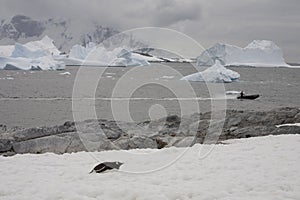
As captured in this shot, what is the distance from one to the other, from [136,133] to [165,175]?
29.4 feet

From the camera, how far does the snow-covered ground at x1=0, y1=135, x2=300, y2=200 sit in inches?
295

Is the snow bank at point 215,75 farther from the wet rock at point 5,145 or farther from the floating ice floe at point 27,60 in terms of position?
the wet rock at point 5,145

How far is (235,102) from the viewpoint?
45.1 meters

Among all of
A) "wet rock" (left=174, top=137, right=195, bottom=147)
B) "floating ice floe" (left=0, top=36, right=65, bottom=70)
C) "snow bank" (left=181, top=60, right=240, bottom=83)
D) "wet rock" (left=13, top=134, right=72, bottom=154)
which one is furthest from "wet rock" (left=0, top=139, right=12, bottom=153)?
"floating ice floe" (left=0, top=36, right=65, bottom=70)

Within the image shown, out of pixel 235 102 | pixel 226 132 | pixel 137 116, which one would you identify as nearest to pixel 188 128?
pixel 226 132

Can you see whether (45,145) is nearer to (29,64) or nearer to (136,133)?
(136,133)

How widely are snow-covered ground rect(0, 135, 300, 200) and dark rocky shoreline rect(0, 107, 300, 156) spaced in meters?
2.45

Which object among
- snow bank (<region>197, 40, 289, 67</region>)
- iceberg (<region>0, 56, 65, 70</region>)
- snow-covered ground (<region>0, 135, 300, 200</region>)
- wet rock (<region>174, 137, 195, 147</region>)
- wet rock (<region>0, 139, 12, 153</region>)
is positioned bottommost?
wet rock (<region>0, 139, 12, 153</region>)

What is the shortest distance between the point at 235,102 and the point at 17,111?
23017mm

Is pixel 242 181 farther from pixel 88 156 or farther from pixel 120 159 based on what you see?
pixel 88 156

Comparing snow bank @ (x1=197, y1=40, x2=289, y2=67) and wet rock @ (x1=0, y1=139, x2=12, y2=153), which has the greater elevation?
snow bank @ (x1=197, y1=40, x2=289, y2=67)

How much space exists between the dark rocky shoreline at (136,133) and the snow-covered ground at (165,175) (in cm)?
245

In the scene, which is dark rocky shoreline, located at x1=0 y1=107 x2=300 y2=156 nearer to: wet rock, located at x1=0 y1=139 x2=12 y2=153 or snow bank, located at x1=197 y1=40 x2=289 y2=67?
wet rock, located at x1=0 y1=139 x2=12 y2=153

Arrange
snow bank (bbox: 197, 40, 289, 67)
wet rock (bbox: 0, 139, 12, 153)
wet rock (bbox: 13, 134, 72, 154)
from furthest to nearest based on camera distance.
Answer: snow bank (bbox: 197, 40, 289, 67) < wet rock (bbox: 0, 139, 12, 153) < wet rock (bbox: 13, 134, 72, 154)
